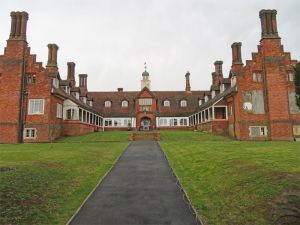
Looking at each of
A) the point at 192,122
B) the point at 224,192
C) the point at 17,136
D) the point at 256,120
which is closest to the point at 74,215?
the point at 224,192

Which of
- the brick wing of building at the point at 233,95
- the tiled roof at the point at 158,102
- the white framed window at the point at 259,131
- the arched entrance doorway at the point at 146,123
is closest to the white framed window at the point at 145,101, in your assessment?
the tiled roof at the point at 158,102

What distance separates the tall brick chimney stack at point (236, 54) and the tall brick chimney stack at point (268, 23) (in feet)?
20.8

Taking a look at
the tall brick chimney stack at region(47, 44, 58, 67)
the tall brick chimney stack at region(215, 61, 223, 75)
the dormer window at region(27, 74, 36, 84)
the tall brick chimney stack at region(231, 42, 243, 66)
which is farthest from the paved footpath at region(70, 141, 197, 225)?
the tall brick chimney stack at region(215, 61, 223, 75)

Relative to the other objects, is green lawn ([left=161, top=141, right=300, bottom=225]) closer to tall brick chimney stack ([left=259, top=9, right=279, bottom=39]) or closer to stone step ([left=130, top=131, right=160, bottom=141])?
stone step ([left=130, top=131, right=160, bottom=141])

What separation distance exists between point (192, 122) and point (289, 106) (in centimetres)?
2357

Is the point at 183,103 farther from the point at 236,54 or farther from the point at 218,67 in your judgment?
the point at 236,54

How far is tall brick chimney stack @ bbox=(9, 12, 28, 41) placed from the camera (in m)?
35.0

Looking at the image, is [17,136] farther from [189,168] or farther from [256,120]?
[256,120]

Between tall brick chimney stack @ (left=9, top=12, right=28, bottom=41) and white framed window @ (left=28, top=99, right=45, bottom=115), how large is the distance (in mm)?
8762

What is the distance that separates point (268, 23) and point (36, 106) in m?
34.1

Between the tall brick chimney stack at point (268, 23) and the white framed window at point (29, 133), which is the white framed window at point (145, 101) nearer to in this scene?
the white framed window at point (29, 133)

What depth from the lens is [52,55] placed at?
43500mm

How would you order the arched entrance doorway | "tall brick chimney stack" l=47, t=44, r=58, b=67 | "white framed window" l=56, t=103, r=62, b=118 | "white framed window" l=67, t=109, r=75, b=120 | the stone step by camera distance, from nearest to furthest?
the stone step, "white framed window" l=56, t=103, r=62, b=118, "white framed window" l=67, t=109, r=75, b=120, "tall brick chimney stack" l=47, t=44, r=58, b=67, the arched entrance doorway

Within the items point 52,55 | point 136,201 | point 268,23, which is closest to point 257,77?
point 268,23
